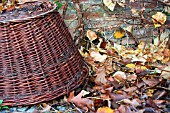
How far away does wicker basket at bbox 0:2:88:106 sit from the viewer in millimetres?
1669

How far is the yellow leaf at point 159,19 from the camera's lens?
8.09ft

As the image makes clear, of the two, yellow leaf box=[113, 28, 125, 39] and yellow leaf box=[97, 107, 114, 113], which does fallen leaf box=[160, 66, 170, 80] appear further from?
yellow leaf box=[113, 28, 125, 39]

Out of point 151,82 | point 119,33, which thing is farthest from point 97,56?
point 151,82

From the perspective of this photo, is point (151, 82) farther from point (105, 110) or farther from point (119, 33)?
point (119, 33)

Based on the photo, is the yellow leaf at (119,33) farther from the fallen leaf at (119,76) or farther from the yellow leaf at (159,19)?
the fallen leaf at (119,76)

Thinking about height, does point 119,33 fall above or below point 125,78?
above

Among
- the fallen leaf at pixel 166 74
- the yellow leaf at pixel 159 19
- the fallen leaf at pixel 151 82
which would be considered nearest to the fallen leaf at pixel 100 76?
the fallen leaf at pixel 151 82

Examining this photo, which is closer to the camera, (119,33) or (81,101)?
(81,101)

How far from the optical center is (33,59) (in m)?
1.70

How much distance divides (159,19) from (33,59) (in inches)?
48.4

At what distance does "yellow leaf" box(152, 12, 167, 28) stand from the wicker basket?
0.99m

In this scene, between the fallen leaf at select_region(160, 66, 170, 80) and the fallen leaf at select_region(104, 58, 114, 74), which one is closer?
the fallen leaf at select_region(160, 66, 170, 80)

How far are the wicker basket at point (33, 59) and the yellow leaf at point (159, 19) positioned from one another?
986 mm

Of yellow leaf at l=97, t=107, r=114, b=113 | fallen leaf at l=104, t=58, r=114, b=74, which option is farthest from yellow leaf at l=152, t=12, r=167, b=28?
yellow leaf at l=97, t=107, r=114, b=113
